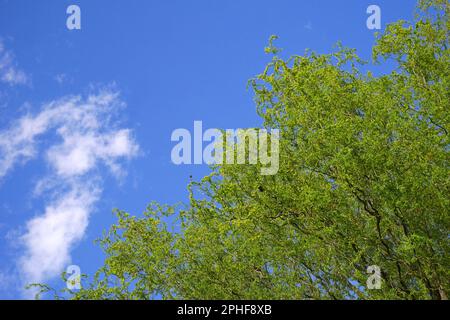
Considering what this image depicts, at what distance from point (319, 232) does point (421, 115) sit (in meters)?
5.92

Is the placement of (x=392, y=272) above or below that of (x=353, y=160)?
below

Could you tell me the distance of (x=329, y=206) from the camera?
1802cm

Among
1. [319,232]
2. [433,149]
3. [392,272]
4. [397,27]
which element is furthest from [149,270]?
[397,27]

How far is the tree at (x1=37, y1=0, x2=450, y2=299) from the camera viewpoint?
A: 17422mm

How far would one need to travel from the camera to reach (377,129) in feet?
60.6

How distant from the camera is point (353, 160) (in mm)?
17312

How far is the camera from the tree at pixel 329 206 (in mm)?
17422
